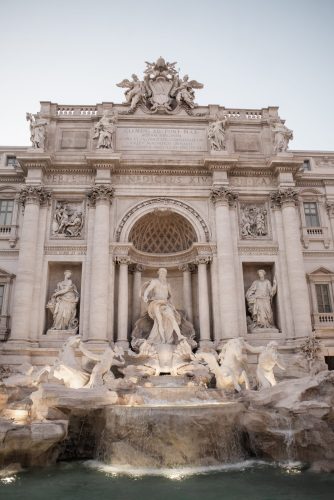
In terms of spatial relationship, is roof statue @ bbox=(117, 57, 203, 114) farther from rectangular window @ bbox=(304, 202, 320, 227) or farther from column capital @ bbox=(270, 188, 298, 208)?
rectangular window @ bbox=(304, 202, 320, 227)

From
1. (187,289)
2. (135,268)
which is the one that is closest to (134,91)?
(135,268)

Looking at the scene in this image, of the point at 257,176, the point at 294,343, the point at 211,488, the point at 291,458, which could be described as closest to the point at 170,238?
the point at 257,176

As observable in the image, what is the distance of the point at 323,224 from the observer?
2123cm

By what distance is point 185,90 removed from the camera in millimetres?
22453

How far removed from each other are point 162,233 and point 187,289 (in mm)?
3420

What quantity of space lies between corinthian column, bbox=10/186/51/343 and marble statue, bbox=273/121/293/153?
12179 mm

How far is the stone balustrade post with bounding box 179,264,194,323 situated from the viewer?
19.9 m

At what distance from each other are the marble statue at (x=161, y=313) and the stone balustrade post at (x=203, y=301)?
3.65 ft

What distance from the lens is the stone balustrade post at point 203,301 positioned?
18.3 meters

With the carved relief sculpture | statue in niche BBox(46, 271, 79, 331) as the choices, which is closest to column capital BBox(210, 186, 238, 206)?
the carved relief sculpture

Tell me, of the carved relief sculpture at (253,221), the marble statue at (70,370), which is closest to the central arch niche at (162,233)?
the carved relief sculpture at (253,221)

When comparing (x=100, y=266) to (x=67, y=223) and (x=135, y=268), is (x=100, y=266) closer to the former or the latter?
(x=135, y=268)

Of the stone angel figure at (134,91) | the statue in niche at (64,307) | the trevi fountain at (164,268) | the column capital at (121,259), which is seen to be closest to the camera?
the trevi fountain at (164,268)

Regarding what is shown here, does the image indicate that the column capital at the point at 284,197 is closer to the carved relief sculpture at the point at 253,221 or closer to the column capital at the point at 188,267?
the carved relief sculpture at the point at 253,221
